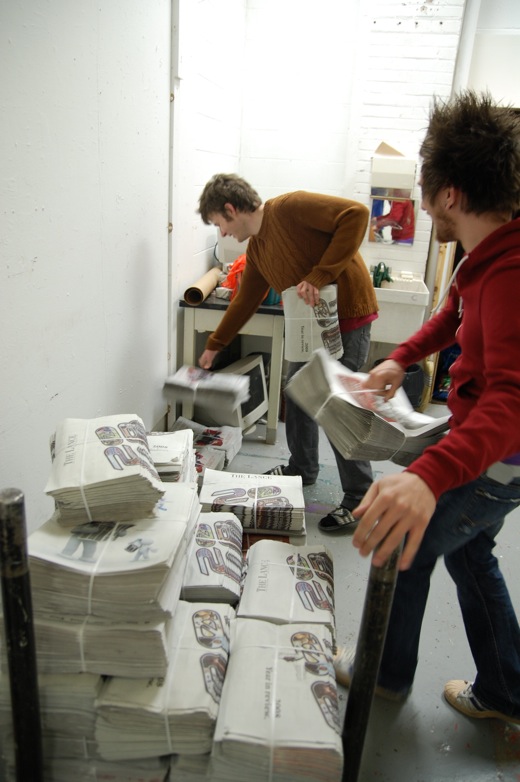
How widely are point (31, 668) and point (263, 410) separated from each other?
263cm

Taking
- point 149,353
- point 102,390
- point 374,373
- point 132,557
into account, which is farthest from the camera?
point 149,353

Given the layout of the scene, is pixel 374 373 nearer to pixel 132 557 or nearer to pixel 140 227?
pixel 132 557

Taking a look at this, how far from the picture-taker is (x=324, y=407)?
147 centimetres

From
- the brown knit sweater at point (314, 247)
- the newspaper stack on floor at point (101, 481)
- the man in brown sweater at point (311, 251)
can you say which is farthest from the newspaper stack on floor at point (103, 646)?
the brown knit sweater at point (314, 247)

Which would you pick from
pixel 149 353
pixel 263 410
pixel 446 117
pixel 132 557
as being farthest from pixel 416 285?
pixel 132 557

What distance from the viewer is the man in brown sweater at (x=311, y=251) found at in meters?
2.43

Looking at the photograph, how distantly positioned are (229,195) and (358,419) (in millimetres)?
1463

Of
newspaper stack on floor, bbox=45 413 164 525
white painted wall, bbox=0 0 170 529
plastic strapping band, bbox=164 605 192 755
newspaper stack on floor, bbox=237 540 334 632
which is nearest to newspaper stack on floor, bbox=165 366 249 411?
white painted wall, bbox=0 0 170 529

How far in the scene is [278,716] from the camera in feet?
3.93

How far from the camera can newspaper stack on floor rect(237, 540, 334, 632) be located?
151 centimetres

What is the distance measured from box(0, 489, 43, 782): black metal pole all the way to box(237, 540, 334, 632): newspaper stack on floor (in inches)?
21.7

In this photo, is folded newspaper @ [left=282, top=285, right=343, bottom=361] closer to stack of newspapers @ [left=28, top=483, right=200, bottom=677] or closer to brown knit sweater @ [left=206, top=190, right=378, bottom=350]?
brown knit sweater @ [left=206, top=190, right=378, bottom=350]

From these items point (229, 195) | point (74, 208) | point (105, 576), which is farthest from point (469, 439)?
point (229, 195)

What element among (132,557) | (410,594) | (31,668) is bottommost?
(410,594)
